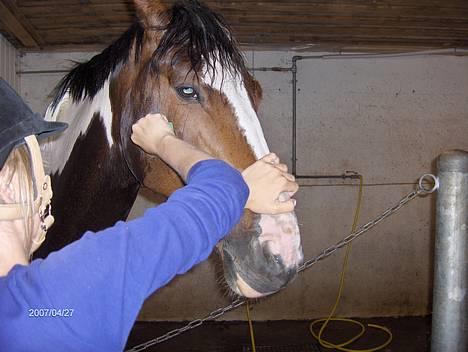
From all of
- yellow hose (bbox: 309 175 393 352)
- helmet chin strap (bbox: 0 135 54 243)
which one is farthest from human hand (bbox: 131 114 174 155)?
yellow hose (bbox: 309 175 393 352)

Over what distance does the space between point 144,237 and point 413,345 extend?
193 inches

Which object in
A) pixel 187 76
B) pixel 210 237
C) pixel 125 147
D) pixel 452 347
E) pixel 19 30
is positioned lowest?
pixel 452 347

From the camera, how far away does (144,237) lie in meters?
0.65

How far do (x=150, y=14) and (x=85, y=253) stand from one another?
119 cm

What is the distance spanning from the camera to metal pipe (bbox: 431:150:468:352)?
122 cm

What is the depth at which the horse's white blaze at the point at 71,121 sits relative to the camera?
172cm

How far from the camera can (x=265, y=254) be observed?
118 centimetres

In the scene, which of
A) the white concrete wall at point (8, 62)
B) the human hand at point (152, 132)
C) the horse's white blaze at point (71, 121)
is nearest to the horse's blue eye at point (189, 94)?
the human hand at point (152, 132)

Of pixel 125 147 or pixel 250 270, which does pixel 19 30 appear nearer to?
pixel 125 147

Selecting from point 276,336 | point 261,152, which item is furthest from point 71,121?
point 276,336

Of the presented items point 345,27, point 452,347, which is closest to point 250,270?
point 452,347

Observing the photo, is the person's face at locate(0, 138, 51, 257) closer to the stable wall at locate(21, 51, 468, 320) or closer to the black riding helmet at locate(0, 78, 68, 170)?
the black riding helmet at locate(0, 78, 68, 170)

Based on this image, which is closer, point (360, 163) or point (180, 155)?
point (180, 155)

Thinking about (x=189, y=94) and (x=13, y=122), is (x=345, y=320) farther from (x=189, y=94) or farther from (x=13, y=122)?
(x=13, y=122)
